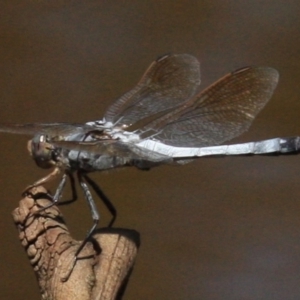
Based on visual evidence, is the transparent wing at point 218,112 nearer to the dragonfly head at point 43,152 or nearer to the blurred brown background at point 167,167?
the dragonfly head at point 43,152

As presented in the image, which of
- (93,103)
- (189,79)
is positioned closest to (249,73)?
(189,79)

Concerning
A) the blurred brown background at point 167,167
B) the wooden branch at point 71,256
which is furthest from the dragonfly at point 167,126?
the blurred brown background at point 167,167

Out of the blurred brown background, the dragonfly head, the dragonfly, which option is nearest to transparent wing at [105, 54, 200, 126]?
the dragonfly

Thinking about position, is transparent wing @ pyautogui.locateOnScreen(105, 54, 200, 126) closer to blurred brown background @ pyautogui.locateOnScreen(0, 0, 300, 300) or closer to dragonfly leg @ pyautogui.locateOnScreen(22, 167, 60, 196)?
dragonfly leg @ pyautogui.locateOnScreen(22, 167, 60, 196)

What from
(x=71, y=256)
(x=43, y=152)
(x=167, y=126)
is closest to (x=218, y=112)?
(x=167, y=126)

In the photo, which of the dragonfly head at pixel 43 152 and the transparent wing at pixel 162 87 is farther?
the transparent wing at pixel 162 87

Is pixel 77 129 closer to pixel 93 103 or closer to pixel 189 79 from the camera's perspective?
pixel 189 79
